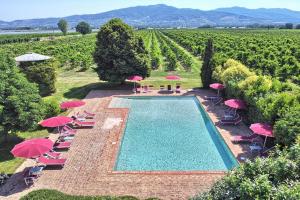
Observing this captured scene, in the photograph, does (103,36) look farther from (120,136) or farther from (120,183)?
(120,183)

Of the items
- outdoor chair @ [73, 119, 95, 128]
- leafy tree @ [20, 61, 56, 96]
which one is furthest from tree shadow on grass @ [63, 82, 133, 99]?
outdoor chair @ [73, 119, 95, 128]

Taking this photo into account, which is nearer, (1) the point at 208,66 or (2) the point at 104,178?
(2) the point at 104,178

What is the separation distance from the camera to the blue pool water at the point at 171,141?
1690cm

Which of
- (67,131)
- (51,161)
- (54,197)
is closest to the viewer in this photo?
(54,197)

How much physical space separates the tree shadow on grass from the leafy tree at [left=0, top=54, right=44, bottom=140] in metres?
11.4

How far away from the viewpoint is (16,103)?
690 inches

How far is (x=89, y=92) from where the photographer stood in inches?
1267

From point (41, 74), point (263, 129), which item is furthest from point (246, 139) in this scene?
point (41, 74)

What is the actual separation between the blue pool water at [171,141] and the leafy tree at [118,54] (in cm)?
456

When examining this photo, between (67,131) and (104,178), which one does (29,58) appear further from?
(104,178)

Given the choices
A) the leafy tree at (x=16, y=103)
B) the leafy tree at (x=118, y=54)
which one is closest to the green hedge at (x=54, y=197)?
the leafy tree at (x=16, y=103)

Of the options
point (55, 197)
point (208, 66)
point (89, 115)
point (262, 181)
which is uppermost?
point (208, 66)

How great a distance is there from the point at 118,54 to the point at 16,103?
50.3 feet

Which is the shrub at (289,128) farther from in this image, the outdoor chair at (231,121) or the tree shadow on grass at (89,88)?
the tree shadow on grass at (89,88)
